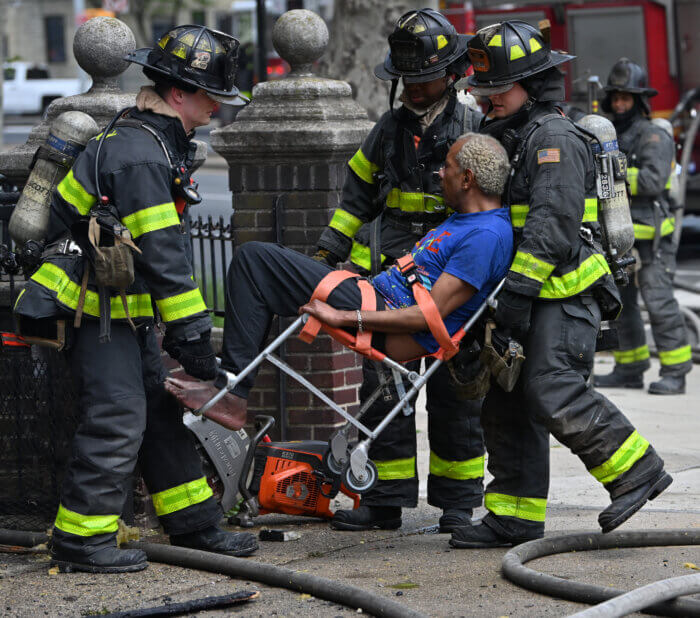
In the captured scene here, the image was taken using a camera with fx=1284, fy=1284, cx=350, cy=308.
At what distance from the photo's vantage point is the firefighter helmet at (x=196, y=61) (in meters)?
4.72

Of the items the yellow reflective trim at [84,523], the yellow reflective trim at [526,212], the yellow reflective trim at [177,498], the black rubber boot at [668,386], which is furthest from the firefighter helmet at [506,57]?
the black rubber boot at [668,386]

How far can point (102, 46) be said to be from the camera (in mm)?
5730

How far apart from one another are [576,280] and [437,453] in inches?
43.2

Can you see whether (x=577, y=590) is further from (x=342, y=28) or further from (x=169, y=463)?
(x=342, y=28)

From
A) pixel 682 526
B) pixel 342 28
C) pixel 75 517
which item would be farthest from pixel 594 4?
pixel 75 517

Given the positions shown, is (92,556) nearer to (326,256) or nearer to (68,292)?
(68,292)

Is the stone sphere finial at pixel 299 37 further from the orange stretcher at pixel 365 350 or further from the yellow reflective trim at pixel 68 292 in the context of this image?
the yellow reflective trim at pixel 68 292

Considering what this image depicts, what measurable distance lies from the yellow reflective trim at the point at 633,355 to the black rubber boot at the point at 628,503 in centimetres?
404

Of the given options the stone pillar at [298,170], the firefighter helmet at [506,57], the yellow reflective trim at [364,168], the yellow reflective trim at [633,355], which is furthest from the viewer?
the yellow reflective trim at [633,355]

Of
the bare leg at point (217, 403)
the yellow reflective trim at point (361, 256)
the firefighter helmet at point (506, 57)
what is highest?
the firefighter helmet at point (506, 57)

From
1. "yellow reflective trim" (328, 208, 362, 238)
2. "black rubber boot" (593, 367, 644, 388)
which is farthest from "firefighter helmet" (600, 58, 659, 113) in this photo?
"yellow reflective trim" (328, 208, 362, 238)

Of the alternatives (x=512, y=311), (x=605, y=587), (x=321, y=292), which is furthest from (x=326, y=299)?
(x=605, y=587)

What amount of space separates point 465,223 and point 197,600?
66.6 inches

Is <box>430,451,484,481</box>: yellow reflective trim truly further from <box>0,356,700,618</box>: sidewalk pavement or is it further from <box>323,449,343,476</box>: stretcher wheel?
<box>323,449,343,476</box>: stretcher wheel
